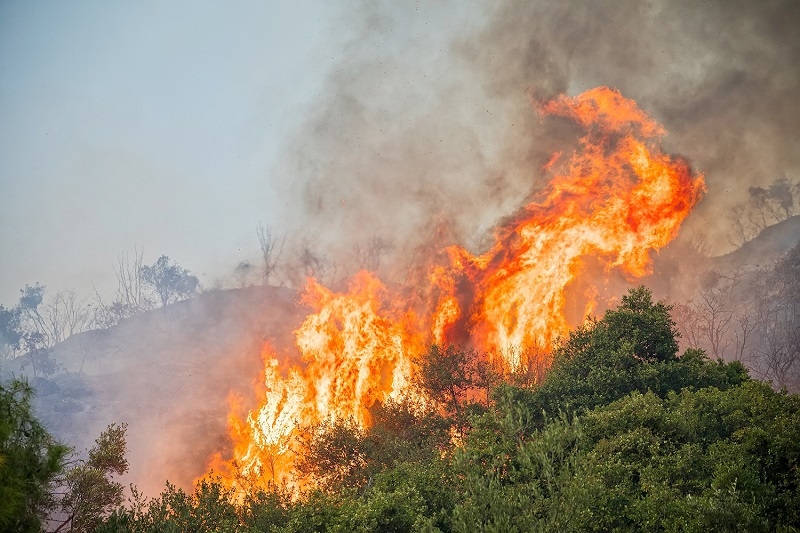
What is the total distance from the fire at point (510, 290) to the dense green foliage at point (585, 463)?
15.7 metres

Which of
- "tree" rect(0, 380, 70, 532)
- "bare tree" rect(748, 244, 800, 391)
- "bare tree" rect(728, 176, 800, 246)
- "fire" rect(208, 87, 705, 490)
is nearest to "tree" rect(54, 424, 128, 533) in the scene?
"tree" rect(0, 380, 70, 532)

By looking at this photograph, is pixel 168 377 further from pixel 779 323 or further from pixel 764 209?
pixel 764 209

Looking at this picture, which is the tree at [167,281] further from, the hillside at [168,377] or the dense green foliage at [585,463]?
the dense green foliage at [585,463]

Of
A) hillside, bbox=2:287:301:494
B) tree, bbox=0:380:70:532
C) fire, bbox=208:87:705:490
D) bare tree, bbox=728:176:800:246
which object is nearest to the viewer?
tree, bbox=0:380:70:532

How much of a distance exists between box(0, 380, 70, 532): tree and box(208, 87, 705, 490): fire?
3151 cm

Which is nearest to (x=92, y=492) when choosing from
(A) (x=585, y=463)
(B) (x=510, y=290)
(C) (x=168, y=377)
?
(A) (x=585, y=463)

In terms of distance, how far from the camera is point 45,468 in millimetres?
24266

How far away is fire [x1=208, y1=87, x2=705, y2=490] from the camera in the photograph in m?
55.0

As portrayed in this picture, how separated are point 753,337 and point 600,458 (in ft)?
312

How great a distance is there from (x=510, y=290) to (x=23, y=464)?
46809mm

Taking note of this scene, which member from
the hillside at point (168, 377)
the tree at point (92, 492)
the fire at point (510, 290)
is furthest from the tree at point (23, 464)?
the hillside at point (168, 377)

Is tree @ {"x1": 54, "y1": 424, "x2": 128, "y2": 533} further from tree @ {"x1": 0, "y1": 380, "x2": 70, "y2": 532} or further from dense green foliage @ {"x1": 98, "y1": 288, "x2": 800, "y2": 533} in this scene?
dense green foliage @ {"x1": 98, "y1": 288, "x2": 800, "y2": 533}

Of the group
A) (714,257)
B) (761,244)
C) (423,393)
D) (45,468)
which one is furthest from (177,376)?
(761,244)

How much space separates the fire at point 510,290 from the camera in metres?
55.0
